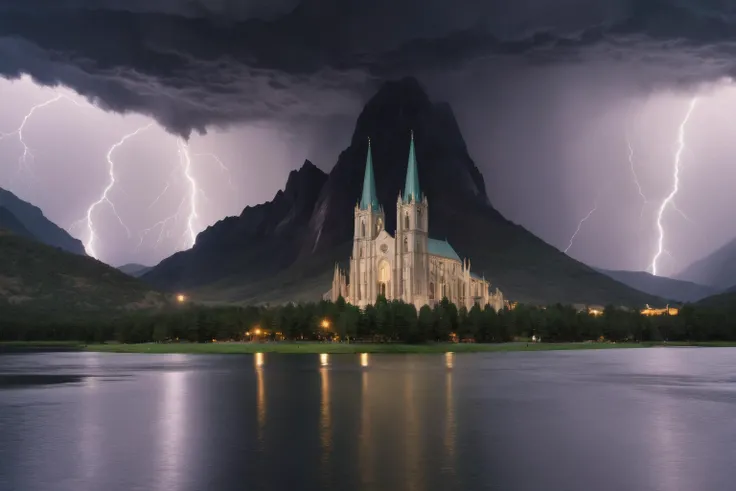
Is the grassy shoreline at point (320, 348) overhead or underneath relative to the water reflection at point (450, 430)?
overhead

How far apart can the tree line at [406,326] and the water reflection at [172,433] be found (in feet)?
274

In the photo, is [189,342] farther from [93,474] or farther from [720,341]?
[93,474]

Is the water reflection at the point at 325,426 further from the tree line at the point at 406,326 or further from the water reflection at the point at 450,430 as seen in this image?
the tree line at the point at 406,326

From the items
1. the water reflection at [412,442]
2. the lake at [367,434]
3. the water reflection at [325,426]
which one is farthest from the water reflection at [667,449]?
the water reflection at [325,426]

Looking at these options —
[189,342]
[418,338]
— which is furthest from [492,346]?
[189,342]

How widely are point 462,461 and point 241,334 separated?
443 ft

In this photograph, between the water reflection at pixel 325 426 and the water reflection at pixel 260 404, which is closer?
the water reflection at pixel 325 426

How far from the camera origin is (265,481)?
27469mm

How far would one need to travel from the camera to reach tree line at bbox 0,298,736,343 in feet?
489

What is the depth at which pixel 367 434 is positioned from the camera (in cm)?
3772

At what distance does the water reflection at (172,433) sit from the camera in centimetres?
2828

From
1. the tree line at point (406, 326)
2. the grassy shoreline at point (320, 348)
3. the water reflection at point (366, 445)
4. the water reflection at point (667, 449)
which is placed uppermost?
the tree line at point (406, 326)

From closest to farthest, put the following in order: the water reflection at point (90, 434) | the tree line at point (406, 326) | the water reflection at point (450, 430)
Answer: the water reflection at point (90, 434), the water reflection at point (450, 430), the tree line at point (406, 326)

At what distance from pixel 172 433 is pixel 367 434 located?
33.3ft
